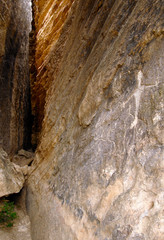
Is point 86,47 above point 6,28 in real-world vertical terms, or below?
A: below

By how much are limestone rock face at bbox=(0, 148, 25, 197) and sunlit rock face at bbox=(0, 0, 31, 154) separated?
194 centimetres

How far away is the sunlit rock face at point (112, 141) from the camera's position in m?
1.72

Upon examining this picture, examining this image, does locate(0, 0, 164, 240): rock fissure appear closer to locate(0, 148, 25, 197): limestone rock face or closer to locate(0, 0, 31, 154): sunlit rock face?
locate(0, 148, 25, 197): limestone rock face

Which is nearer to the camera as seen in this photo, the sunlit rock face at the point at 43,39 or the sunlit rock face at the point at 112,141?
the sunlit rock face at the point at 112,141

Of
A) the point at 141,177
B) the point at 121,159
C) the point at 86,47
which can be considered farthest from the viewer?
the point at 86,47

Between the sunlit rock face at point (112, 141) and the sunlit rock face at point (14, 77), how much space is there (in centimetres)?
324

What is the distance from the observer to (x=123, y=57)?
7.18ft

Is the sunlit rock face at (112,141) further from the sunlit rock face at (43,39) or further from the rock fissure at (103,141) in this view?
the sunlit rock face at (43,39)

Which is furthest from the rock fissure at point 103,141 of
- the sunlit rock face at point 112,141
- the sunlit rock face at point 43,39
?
the sunlit rock face at point 43,39

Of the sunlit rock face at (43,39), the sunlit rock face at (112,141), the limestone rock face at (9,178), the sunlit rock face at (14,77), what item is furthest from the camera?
the sunlit rock face at (14,77)

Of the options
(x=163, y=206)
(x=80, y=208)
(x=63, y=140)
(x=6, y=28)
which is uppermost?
(x=6, y=28)

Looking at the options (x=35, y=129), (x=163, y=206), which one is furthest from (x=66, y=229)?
(x=35, y=129)

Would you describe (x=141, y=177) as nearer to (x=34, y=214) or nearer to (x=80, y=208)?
(x=80, y=208)

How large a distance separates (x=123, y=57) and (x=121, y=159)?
1.12 meters
